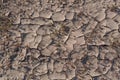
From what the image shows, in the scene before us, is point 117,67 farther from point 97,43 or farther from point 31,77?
A: point 31,77

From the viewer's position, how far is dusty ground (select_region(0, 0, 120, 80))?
2736 mm

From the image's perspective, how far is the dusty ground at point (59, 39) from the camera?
8.98 feet

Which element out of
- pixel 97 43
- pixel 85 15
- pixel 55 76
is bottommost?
pixel 55 76

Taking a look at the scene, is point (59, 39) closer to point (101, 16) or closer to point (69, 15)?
point (69, 15)

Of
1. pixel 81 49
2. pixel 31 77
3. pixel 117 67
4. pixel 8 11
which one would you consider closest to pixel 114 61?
pixel 117 67

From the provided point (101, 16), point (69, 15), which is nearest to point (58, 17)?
point (69, 15)

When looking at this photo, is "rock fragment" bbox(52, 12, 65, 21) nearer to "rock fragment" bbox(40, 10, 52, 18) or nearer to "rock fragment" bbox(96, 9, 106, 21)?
"rock fragment" bbox(40, 10, 52, 18)

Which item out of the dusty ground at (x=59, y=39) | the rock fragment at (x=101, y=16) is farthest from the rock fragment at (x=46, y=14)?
the rock fragment at (x=101, y=16)

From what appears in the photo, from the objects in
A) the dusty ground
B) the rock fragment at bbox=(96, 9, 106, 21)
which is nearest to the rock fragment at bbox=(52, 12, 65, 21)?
the dusty ground

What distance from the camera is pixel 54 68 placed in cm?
275

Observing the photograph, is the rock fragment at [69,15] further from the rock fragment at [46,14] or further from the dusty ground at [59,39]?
the rock fragment at [46,14]

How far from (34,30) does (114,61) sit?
30.3 inches

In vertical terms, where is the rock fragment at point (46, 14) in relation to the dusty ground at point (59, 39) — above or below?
above

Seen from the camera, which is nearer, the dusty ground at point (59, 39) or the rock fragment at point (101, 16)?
the dusty ground at point (59, 39)
